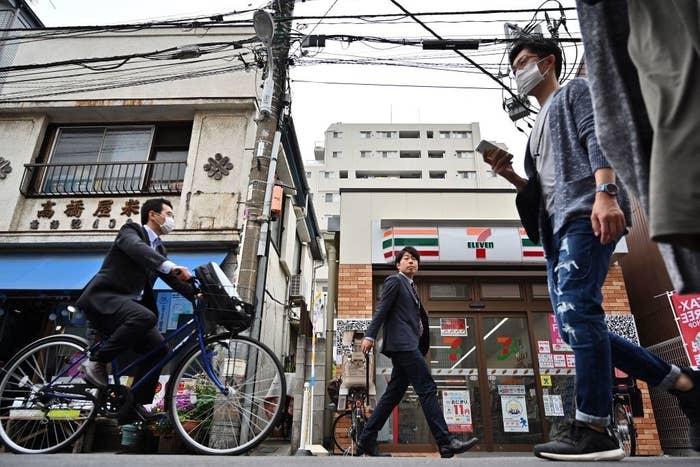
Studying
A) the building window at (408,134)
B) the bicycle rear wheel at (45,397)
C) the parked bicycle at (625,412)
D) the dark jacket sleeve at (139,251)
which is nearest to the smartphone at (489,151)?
the dark jacket sleeve at (139,251)

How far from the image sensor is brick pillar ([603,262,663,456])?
694 centimetres

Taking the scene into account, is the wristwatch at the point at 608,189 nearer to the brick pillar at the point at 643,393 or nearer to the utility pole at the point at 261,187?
the utility pole at the point at 261,187

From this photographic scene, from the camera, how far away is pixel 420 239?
→ 810 cm

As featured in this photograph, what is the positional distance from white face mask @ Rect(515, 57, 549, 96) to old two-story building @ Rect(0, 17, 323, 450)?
5.80 metres

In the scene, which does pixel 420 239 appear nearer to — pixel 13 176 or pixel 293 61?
pixel 293 61

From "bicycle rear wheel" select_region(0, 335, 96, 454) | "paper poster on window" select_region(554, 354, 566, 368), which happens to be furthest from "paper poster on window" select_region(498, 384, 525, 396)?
"bicycle rear wheel" select_region(0, 335, 96, 454)

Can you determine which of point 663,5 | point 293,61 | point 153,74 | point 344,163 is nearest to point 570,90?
point 663,5

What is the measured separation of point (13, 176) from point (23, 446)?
25.6 ft

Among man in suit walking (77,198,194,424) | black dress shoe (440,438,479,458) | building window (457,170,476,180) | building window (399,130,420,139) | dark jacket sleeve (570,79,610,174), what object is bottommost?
black dress shoe (440,438,479,458)

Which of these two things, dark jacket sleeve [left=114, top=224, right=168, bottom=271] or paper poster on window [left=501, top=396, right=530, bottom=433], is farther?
paper poster on window [left=501, top=396, right=530, bottom=433]

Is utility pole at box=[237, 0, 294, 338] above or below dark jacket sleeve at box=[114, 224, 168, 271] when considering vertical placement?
above

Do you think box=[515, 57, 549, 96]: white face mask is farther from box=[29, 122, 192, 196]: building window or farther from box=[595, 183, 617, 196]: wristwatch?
box=[29, 122, 192, 196]: building window

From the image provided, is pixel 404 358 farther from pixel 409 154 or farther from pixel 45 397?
pixel 409 154

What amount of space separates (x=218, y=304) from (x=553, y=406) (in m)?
6.74
